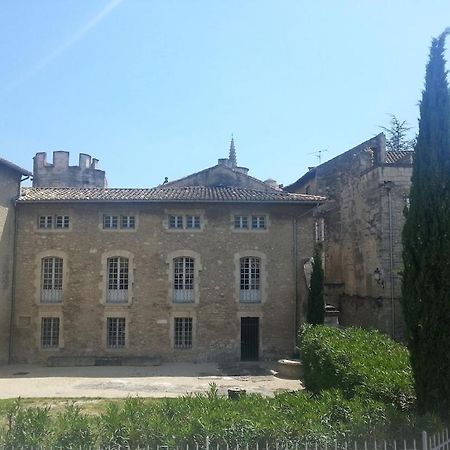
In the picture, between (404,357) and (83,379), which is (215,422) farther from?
(83,379)

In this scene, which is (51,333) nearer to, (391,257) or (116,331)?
(116,331)

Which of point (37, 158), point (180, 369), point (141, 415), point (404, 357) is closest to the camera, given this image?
point (141, 415)

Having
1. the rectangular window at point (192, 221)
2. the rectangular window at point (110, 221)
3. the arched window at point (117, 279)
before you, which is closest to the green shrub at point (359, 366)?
the rectangular window at point (192, 221)

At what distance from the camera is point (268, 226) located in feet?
69.4

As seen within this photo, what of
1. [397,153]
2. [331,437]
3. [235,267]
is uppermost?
[397,153]

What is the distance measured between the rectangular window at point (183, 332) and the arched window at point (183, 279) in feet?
2.92

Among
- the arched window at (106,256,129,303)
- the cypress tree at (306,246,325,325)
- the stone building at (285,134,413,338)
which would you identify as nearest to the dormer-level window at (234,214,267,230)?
→ the cypress tree at (306,246,325,325)

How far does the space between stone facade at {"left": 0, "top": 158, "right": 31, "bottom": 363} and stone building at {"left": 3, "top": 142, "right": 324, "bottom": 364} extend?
1.01 feet

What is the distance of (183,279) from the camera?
21.0 m

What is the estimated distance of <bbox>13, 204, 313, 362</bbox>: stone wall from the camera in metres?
20.5

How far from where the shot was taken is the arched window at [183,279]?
821 inches

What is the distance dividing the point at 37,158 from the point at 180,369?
25.0m

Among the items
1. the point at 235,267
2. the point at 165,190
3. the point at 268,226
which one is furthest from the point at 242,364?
the point at 165,190

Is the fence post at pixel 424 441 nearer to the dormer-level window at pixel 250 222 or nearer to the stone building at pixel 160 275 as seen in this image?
the stone building at pixel 160 275
